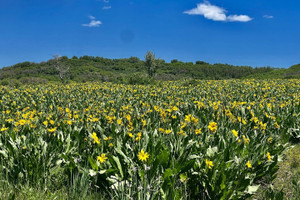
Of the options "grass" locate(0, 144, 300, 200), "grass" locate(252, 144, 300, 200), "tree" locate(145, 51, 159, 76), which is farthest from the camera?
"tree" locate(145, 51, 159, 76)

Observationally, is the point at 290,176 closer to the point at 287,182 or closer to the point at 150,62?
the point at 287,182

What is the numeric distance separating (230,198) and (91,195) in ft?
6.36

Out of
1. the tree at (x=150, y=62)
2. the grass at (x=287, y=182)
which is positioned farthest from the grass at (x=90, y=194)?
the tree at (x=150, y=62)

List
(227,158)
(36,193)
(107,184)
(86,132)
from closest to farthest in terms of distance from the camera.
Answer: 1. (36,193)
2. (107,184)
3. (227,158)
4. (86,132)

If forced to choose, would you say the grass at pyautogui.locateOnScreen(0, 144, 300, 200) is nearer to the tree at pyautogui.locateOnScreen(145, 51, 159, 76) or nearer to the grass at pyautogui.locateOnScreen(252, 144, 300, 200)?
the grass at pyautogui.locateOnScreen(252, 144, 300, 200)

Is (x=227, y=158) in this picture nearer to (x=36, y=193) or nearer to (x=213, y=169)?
(x=213, y=169)

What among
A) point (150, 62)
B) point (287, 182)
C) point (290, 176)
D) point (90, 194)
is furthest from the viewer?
point (150, 62)

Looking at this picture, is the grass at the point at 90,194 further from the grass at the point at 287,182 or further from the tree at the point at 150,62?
the tree at the point at 150,62

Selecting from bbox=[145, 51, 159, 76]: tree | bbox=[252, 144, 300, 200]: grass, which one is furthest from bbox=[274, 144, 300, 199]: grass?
bbox=[145, 51, 159, 76]: tree

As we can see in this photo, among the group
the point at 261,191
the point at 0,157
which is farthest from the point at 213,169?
the point at 0,157

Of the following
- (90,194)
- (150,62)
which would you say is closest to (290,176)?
(90,194)

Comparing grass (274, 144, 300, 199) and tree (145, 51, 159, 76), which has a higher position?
tree (145, 51, 159, 76)

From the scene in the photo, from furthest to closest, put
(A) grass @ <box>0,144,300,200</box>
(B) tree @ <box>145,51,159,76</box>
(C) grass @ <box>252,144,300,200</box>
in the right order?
1. (B) tree @ <box>145,51,159,76</box>
2. (C) grass @ <box>252,144,300,200</box>
3. (A) grass @ <box>0,144,300,200</box>

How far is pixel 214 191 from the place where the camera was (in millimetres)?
3240
